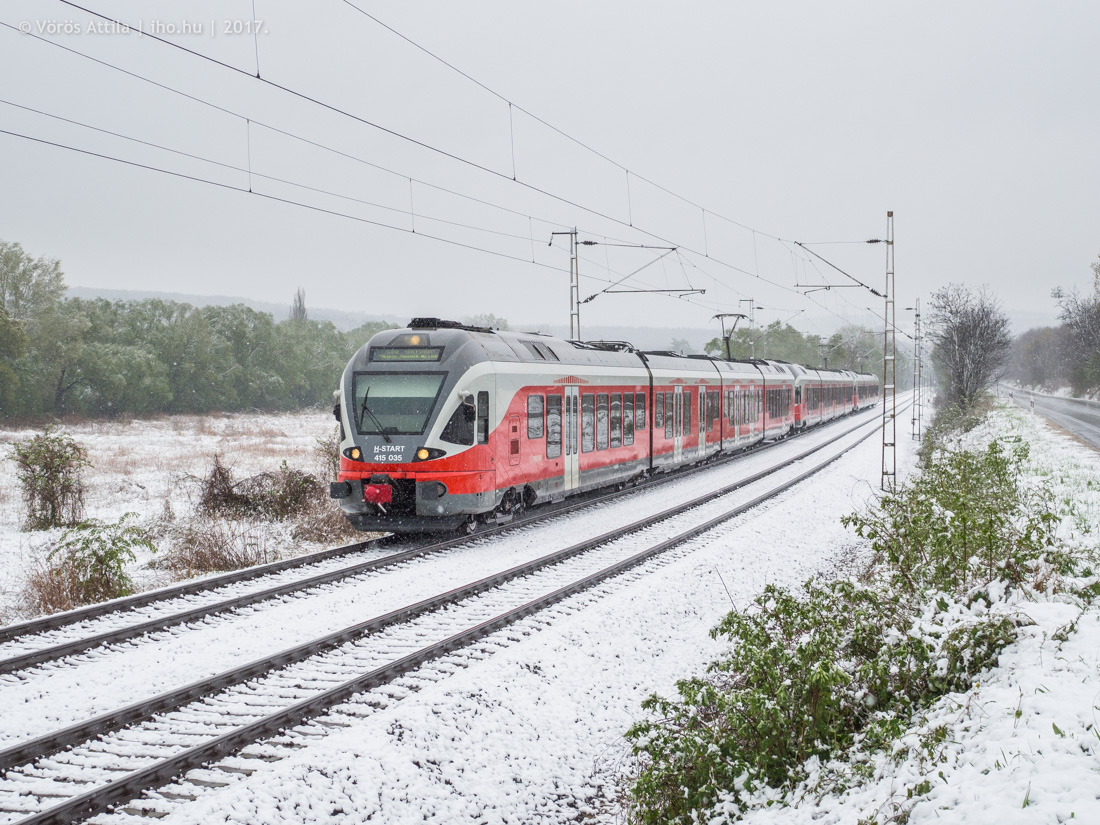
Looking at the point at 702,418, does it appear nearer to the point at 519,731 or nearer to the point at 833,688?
the point at 519,731

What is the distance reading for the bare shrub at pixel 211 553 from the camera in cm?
1241

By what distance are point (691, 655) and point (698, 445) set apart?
16.2 meters

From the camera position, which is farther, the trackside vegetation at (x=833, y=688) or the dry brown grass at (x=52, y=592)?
the dry brown grass at (x=52, y=592)

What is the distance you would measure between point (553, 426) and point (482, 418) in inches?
102

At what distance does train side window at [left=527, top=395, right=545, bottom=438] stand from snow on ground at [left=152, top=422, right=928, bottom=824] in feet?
14.5

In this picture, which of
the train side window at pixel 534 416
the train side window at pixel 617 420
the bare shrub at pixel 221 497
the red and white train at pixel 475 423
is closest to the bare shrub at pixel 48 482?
the bare shrub at pixel 221 497

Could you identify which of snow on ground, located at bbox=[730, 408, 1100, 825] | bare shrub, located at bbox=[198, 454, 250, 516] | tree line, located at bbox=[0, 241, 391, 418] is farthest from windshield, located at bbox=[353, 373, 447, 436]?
tree line, located at bbox=[0, 241, 391, 418]

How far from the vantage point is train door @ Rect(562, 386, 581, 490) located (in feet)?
52.4

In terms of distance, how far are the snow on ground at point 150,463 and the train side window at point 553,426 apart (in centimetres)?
489

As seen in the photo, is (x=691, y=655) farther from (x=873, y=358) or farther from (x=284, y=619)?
(x=873, y=358)

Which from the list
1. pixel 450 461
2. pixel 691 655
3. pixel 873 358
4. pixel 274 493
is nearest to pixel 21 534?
pixel 274 493

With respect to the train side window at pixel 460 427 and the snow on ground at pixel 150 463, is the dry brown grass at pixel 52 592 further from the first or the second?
the train side window at pixel 460 427

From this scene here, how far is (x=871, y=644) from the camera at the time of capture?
6.24 meters

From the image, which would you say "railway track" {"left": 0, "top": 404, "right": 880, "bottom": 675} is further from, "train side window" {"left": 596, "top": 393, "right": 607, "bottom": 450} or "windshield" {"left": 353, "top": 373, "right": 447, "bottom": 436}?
"train side window" {"left": 596, "top": 393, "right": 607, "bottom": 450}
